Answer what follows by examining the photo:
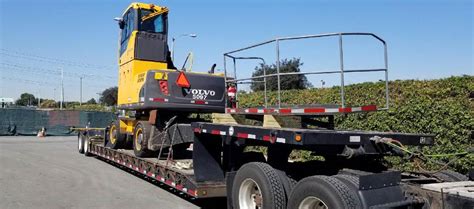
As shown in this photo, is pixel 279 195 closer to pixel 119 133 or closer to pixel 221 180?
pixel 221 180

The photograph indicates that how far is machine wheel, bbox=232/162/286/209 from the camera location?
5320 mm

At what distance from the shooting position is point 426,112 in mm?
9750

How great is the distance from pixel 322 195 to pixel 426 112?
20.4ft

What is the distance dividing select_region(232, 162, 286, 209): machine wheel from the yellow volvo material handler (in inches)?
141

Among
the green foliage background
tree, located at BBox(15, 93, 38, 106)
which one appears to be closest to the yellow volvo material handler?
the green foliage background

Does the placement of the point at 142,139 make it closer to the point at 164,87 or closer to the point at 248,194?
the point at 164,87

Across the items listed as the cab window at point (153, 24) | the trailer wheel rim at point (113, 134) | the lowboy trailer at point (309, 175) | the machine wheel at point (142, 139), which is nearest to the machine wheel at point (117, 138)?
the trailer wheel rim at point (113, 134)

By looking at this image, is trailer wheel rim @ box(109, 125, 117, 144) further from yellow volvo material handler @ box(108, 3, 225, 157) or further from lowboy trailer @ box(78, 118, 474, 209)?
lowboy trailer @ box(78, 118, 474, 209)

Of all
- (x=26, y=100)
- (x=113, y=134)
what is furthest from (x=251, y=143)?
(x=26, y=100)

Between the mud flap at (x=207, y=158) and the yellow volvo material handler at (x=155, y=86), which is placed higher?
the yellow volvo material handler at (x=155, y=86)

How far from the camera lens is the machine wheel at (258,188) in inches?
209

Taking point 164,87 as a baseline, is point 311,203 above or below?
below

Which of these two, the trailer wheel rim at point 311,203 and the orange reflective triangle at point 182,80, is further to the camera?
the orange reflective triangle at point 182,80

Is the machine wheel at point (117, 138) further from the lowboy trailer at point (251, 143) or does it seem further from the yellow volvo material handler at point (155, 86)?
the yellow volvo material handler at point (155, 86)
